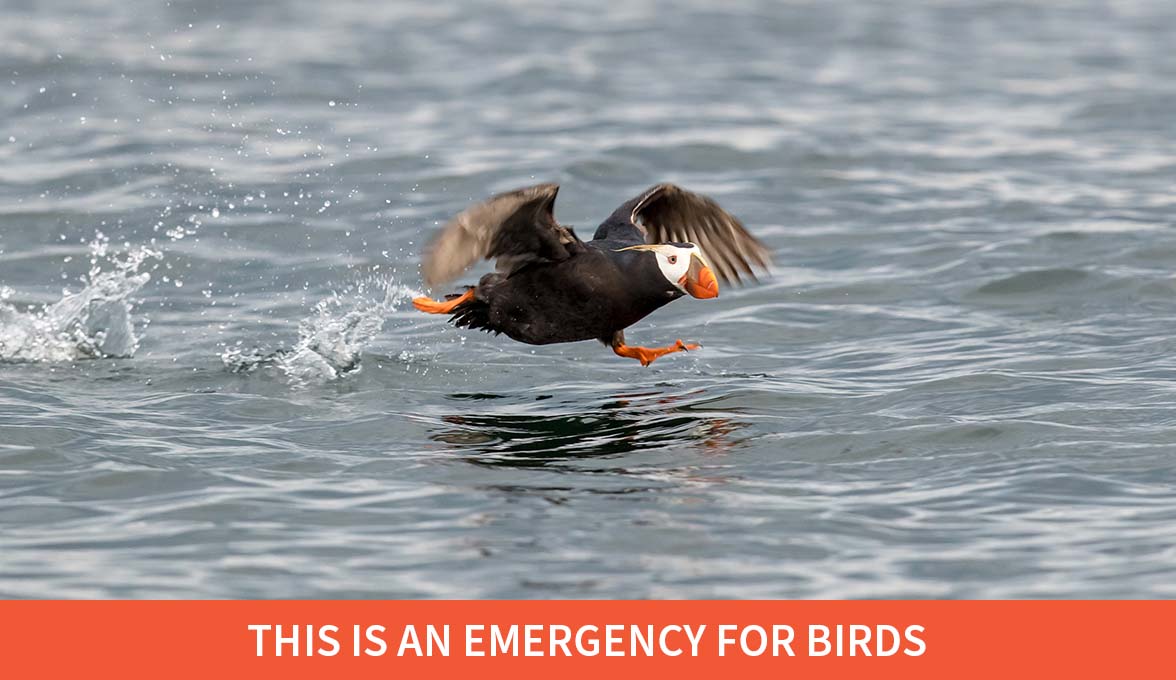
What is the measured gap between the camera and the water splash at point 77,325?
9555 mm

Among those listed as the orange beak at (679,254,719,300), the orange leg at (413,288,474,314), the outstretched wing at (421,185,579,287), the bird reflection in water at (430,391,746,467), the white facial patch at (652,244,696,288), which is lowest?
the bird reflection in water at (430,391,746,467)

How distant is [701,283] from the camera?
7.80 metres

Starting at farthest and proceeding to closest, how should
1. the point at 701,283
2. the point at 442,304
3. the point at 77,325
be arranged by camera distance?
the point at 77,325
the point at 442,304
the point at 701,283

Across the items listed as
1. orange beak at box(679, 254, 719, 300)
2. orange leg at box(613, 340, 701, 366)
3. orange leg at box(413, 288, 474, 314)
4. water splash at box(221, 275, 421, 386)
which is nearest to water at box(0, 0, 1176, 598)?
water splash at box(221, 275, 421, 386)

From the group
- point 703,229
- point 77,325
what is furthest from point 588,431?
point 77,325

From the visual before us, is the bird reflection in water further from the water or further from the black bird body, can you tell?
the black bird body

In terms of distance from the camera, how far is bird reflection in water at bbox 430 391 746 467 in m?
7.81

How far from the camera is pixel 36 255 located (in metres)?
12.1

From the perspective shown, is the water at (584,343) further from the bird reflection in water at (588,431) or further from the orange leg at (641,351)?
the orange leg at (641,351)

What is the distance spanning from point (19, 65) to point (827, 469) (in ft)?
41.5

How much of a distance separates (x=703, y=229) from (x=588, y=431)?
76.1 inches

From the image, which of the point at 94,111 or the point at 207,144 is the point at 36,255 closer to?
the point at 207,144

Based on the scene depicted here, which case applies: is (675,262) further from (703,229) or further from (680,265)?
(703,229)

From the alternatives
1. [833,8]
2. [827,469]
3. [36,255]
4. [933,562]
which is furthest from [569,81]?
[933,562]
